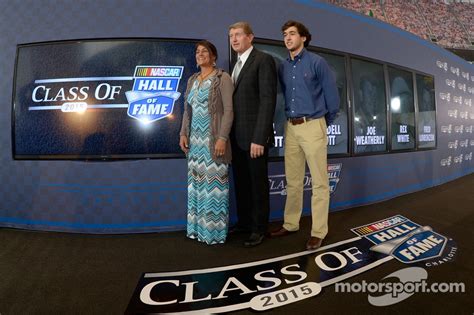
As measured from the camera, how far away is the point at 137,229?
2.36 metres

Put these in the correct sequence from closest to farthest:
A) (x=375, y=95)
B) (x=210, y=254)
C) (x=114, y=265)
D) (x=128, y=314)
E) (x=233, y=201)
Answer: (x=128, y=314) < (x=114, y=265) < (x=210, y=254) < (x=233, y=201) < (x=375, y=95)

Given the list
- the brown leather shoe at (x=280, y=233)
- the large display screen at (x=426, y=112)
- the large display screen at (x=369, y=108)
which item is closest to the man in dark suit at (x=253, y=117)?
the brown leather shoe at (x=280, y=233)

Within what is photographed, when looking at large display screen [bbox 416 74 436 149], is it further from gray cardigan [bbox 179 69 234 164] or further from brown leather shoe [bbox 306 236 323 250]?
gray cardigan [bbox 179 69 234 164]

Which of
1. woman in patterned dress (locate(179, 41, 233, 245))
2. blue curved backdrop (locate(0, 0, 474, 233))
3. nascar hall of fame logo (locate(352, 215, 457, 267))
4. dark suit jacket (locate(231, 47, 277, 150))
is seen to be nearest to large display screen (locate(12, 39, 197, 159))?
blue curved backdrop (locate(0, 0, 474, 233))

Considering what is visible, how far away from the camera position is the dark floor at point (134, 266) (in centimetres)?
134

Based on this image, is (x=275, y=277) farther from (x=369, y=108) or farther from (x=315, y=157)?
(x=369, y=108)

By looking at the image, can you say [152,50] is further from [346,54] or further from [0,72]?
[346,54]

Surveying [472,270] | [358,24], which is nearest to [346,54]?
[358,24]

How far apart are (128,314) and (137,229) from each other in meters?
1.13

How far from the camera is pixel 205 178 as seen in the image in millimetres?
2000

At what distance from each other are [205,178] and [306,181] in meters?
1.29

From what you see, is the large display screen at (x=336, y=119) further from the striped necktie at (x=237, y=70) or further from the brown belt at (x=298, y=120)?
the striped necktie at (x=237, y=70)

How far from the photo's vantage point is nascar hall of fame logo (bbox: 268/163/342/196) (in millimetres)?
2660

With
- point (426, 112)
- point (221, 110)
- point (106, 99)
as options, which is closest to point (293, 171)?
point (221, 110)
